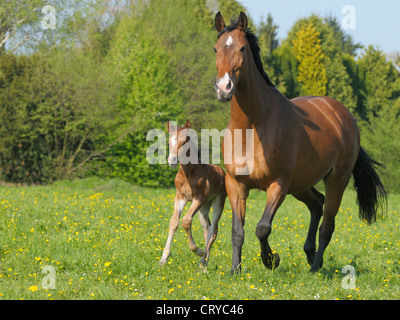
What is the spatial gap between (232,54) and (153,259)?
3.05 m

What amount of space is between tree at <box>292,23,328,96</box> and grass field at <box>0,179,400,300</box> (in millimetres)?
24768

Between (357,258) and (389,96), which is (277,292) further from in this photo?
(389,96)

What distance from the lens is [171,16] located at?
105 feet

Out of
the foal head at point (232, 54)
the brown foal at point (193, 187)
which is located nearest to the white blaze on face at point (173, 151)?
the brown foal at point (193, 187)

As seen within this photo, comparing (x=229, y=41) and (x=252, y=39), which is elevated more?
(x=252, y=39)

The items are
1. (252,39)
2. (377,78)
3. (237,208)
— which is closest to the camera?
(252,39)

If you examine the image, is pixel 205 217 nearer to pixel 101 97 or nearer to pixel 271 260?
pixel 271 260

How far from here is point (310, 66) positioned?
35.7 metres

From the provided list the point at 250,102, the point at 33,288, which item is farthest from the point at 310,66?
the point at 33,288

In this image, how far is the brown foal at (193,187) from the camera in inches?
285

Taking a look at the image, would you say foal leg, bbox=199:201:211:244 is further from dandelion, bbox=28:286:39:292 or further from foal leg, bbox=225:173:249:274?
dandelion, bbox=28:286:39:292

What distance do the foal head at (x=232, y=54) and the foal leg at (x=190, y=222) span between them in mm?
2264
